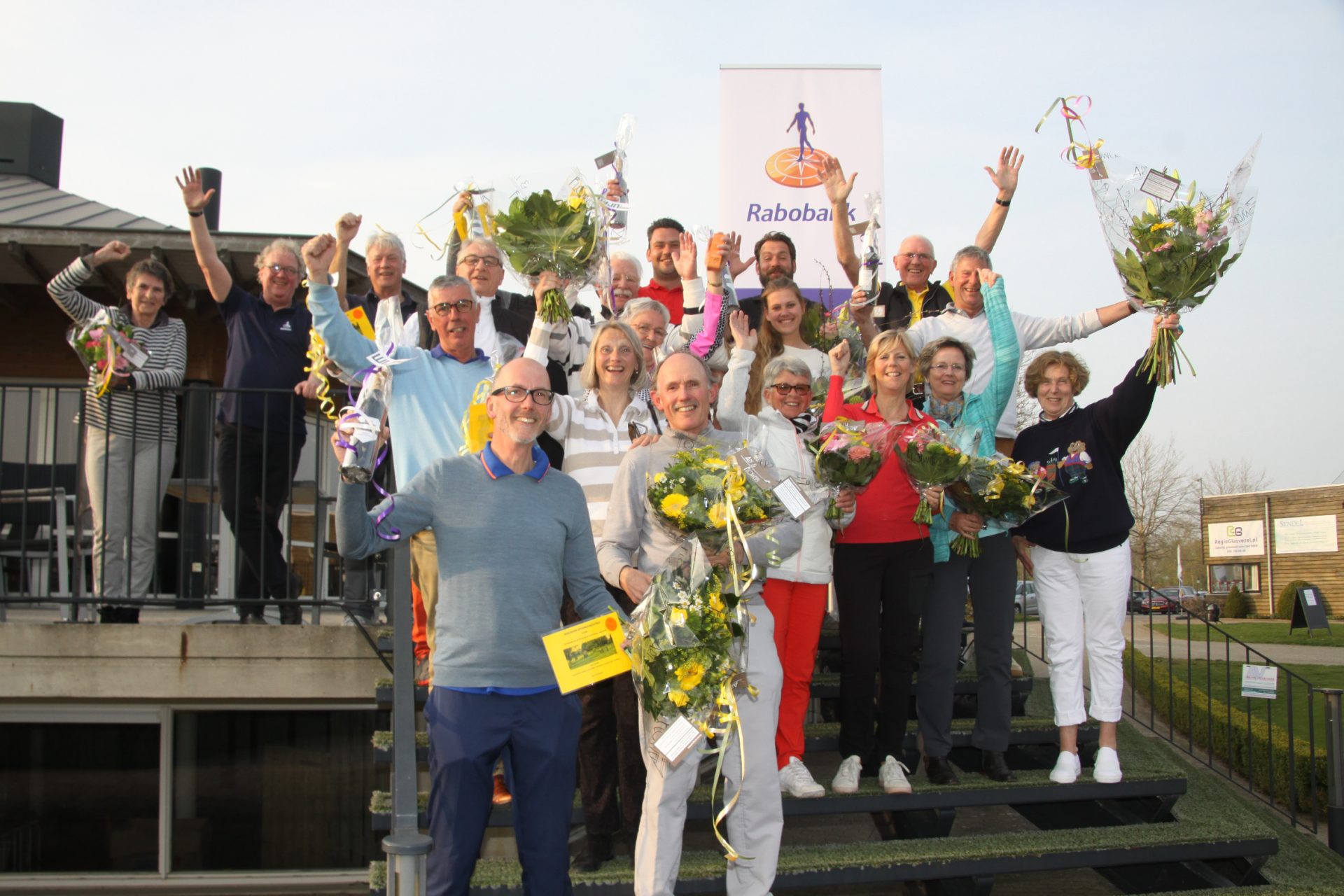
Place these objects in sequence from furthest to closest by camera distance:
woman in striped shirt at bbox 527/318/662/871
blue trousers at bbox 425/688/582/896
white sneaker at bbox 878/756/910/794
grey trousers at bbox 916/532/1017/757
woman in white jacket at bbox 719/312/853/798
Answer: grey trousers at bbox 916/532/1017/757
white sneaker at bbox 878/756/910/794
woman in white jacket at bbox 719/312/853/798
woman in striped shirt at bbox 527/318/662/871
blue trousers at bbox 425/688/582/896

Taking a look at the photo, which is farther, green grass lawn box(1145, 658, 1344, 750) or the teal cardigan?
green grass lawn box(1145, 658, 1344, 750)

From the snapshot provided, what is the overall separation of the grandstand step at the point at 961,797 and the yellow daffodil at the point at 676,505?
4.53 feet

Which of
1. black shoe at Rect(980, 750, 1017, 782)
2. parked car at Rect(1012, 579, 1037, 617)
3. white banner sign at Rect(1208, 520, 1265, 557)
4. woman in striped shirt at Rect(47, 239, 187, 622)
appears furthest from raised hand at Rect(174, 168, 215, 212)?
white banner sign at Rect(1208, 520, 1265, 557)

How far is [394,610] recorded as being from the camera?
3.48 metres

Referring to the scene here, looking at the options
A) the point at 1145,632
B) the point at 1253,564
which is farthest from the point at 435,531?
the point at 1253,564

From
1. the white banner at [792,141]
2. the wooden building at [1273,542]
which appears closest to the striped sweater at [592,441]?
the white banner at [792,141]

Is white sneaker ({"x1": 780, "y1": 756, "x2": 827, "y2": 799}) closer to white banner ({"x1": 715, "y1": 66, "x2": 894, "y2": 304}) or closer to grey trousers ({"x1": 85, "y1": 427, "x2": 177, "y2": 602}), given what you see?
white banner ({"x1": 715, "y1": 66, "x2": 894, "y2": 304})

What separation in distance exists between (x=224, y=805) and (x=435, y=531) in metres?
4.45

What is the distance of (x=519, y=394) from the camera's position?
3.05 metres

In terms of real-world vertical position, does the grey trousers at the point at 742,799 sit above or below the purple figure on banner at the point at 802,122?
below

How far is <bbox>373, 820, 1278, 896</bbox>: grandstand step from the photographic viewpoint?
11.5 feet

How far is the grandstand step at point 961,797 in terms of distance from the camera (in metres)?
3.93

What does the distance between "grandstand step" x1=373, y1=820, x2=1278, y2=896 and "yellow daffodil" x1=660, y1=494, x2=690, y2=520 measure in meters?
1.29

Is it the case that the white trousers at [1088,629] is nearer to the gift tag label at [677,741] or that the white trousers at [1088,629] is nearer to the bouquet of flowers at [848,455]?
the bouquet of flowers at [848,455]
